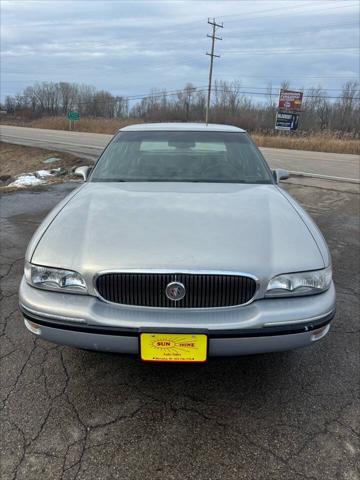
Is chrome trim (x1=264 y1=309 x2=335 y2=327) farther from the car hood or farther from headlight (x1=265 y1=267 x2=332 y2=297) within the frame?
the car hood

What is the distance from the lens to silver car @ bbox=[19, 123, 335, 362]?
2.04 metres

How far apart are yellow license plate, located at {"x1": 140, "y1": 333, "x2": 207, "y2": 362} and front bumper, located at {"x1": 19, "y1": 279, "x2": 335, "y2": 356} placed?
0.11ft

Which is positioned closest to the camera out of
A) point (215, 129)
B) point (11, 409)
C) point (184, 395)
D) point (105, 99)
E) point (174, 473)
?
point (174, 473)

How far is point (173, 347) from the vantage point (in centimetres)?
204

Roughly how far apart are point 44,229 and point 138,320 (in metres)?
0.88

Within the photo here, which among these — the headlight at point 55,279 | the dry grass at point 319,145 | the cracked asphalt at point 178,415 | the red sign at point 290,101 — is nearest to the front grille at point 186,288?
the headlight at point 55,279

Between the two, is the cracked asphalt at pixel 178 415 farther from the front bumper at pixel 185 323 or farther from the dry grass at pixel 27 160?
the dry grass at pixel 27 160

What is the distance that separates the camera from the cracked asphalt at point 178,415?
6.33 feet

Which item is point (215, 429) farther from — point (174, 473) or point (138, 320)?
point (138, 320)

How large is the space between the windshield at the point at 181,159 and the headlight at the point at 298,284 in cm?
136

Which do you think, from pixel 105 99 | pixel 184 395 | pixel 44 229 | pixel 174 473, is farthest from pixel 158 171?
pixel 105 99

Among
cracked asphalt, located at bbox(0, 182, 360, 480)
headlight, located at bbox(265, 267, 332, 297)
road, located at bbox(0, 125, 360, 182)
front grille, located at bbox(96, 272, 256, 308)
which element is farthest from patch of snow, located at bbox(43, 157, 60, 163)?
headlight, located at bbox(265, 267, 332, 297)

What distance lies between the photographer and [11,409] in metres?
2.25

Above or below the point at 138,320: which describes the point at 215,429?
below
